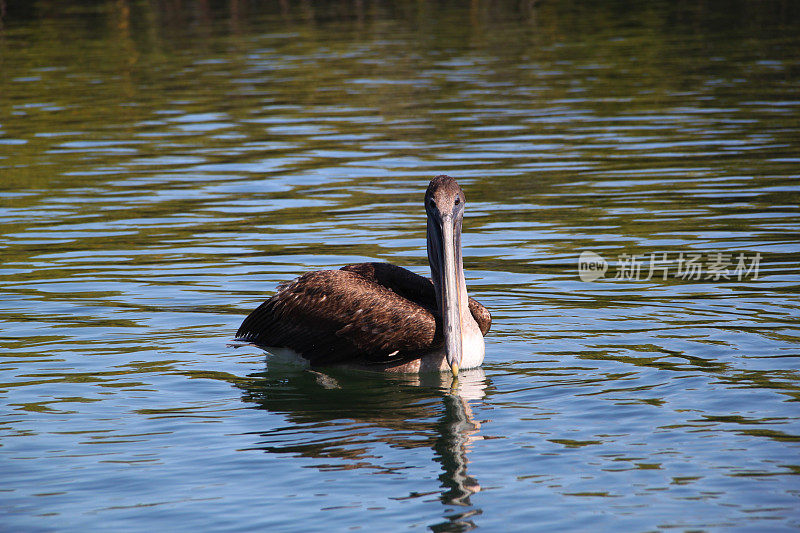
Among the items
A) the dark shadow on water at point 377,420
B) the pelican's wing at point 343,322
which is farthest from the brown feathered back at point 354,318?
the dark shadow on water at point 377,420

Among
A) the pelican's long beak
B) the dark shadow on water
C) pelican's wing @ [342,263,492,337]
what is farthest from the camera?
pelican's wing @ [342,263,492,337]

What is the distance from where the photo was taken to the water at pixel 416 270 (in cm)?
534

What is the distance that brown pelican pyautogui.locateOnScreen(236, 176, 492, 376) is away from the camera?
6.69 m

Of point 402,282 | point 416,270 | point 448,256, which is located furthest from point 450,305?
→ point 416,270

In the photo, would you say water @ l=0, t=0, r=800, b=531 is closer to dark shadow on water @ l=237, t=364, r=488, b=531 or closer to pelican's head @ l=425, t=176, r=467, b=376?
dark shadow on water @ l=237, t=364, r=488, b=531

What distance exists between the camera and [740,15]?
2636cm

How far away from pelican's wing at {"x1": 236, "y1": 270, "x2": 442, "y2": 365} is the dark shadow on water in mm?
179

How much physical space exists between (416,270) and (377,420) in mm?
3408

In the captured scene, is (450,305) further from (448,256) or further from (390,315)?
(390,315)

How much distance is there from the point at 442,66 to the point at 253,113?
4.81 meters

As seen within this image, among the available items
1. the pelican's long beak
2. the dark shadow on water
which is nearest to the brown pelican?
the pelican's long beak

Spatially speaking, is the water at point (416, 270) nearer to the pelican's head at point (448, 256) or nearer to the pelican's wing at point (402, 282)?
the pelican's head at point (448, 256)

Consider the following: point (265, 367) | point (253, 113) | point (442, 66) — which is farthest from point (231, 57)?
point (265, 367)

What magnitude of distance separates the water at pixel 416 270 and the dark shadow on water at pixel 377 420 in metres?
0.02
